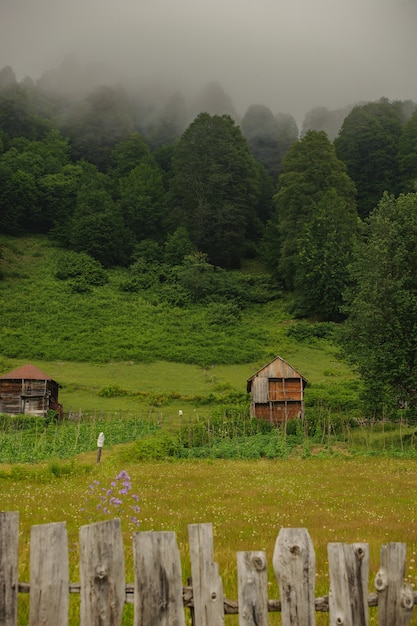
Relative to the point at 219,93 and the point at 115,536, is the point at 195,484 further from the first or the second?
the point at 219,93

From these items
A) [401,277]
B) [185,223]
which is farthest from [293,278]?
[401,277]

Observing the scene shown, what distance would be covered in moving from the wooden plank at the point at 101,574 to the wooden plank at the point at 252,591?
85cm

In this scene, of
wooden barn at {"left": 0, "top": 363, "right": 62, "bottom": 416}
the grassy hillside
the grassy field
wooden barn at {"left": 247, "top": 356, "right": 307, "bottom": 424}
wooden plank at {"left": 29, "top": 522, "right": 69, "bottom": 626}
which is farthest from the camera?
the grassy hillside

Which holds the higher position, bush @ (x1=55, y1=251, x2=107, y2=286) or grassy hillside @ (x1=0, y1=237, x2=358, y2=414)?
bush @ (x1=55, y1=251, x2=107, y2=286)

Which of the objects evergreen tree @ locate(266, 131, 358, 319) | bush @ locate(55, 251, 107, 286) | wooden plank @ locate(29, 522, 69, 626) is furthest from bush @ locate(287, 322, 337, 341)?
wooden plank @ locate(29, 522, 69, 626)

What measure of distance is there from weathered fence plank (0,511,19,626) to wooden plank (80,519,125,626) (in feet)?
1.50

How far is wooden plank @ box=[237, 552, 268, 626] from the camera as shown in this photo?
3.75 meters

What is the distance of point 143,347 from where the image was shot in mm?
53438

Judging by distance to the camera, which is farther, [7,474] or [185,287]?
[185,287]

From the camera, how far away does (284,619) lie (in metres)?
3.76

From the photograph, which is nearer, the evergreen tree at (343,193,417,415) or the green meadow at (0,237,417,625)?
the green meadow at (0,237,417,625)

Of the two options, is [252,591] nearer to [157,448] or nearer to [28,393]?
[157,448]

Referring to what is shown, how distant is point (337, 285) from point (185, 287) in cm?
1910

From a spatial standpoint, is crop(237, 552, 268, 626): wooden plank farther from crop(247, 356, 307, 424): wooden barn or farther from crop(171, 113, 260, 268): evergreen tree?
crop(171, 113, 260, 268): evergreen tree
